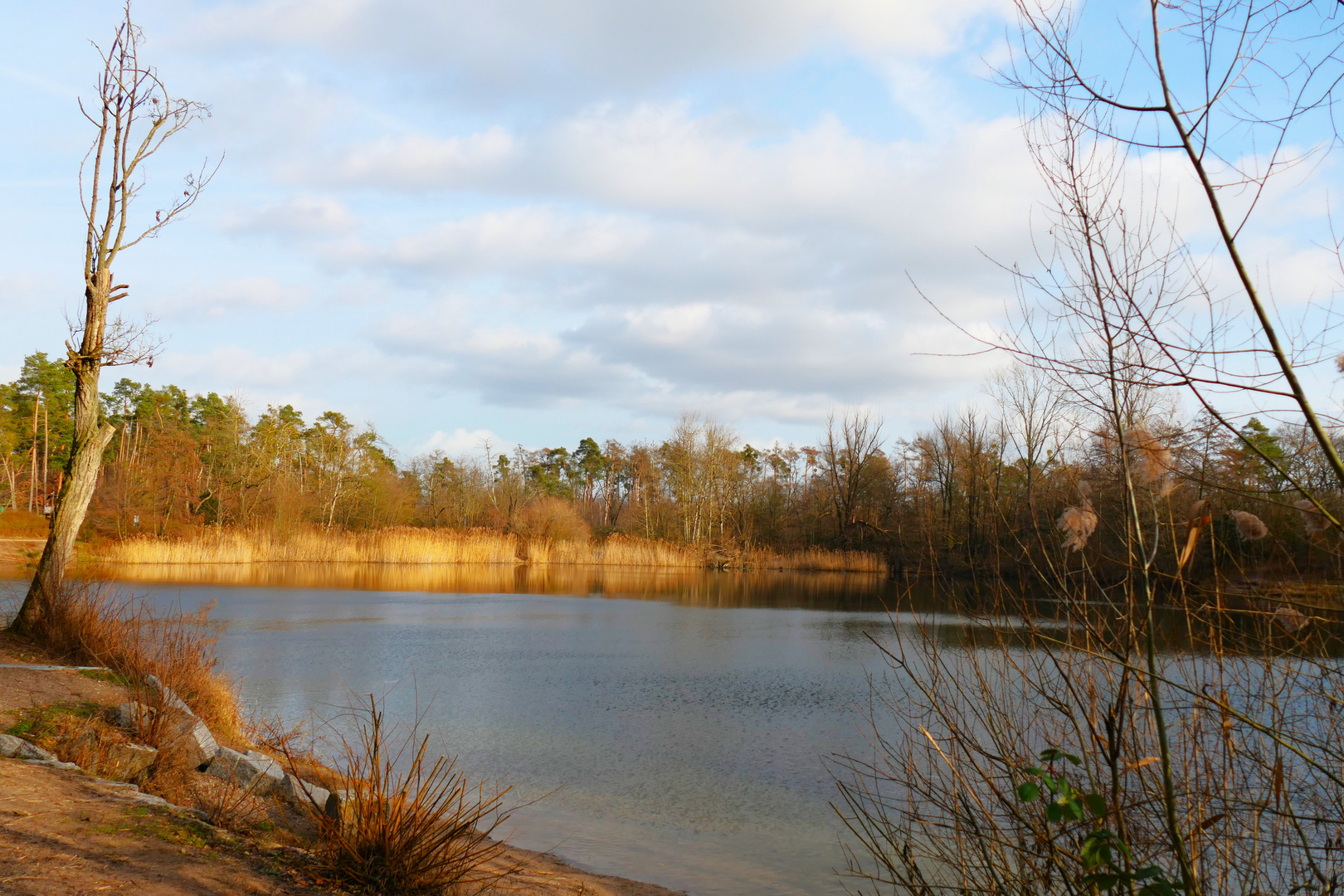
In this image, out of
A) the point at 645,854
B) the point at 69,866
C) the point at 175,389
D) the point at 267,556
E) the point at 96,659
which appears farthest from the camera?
the point at 175,389

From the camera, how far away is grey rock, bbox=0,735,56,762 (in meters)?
4.62

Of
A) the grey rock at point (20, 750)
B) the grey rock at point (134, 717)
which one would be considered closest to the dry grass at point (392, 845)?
the grey rock at point (20, 750)

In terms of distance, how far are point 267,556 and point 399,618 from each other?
57.6 ft

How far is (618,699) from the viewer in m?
10.3

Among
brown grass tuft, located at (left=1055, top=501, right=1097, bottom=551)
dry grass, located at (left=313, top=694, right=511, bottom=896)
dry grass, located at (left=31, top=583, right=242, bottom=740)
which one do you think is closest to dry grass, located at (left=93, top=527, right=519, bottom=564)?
dry grass, located at (left=31, top=583, right=242, bottom=740)

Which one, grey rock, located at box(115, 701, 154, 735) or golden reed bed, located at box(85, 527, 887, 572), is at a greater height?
grey rock, located at box(115, 701, 154, 735)

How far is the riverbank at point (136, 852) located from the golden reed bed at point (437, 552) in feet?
82.2

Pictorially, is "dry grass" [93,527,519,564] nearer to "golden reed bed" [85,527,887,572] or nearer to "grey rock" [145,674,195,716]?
"golden reed bed" [85,527,887,572]

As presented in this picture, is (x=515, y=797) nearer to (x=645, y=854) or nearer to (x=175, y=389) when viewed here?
(x=645, y=854)

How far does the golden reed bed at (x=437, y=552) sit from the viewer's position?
28953 millimetres

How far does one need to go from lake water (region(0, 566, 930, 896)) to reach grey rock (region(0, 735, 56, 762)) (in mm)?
2846

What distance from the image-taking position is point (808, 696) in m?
10.6

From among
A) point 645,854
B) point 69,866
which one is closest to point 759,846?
point 645,854

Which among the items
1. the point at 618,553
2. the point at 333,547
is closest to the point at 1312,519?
the point at 333,547
